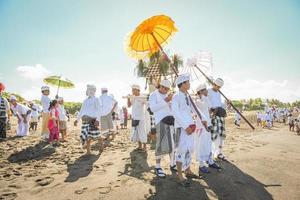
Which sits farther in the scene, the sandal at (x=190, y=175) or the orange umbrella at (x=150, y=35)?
the orange umbrella at (x=150, y=35)

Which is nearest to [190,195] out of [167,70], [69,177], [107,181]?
[107,181]

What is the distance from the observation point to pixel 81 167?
229 inches

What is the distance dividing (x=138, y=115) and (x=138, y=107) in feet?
0.85

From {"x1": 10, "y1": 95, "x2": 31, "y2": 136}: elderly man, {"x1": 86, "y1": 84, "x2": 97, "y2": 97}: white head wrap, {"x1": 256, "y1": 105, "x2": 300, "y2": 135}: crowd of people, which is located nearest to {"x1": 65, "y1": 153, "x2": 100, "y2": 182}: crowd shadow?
{"x1": 86, "y1": 84, "x2": 97, "y2": 97}: white head wrap

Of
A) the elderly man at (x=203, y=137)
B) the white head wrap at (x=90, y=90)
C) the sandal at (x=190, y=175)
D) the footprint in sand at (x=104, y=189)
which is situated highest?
the white head wrap at (x=90, y=90)

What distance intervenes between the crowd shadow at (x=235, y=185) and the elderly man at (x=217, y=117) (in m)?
1.06

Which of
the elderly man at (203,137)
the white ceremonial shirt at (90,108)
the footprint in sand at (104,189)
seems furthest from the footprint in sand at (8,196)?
the elderly man at (203,137)

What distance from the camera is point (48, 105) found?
9.87 meters

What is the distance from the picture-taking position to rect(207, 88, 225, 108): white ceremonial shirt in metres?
6.27

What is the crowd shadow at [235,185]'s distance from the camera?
383 centimetres

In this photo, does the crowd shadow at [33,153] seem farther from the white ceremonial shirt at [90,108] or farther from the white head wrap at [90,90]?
the white head wrap at [90,90]

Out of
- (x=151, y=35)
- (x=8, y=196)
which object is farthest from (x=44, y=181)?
(x=151, y=35)

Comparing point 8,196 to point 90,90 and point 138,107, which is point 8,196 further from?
point 138,107

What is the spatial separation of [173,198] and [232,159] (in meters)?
3.02
